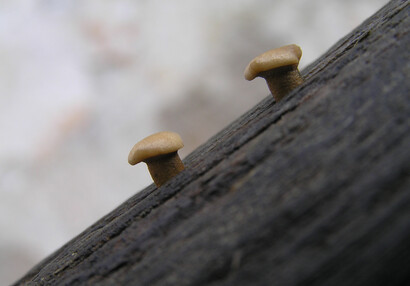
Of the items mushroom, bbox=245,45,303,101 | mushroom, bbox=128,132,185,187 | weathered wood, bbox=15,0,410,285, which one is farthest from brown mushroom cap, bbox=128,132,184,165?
mushroom, bbox=245,45,303,101

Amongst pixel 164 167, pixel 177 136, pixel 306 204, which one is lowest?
pixel 306 204

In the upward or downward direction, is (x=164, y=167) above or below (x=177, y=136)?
below

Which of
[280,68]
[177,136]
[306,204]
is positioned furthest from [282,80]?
[306,204]

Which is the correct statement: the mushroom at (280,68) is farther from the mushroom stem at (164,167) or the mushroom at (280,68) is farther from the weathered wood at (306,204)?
the mushroom stem at (164,167)

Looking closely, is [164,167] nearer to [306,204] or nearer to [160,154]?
[160,154]

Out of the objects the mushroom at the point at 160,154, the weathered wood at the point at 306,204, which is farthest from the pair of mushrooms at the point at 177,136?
the weathered wood at the point at 306,204
